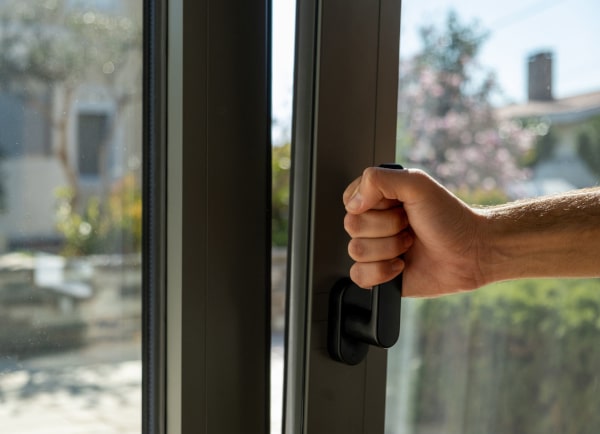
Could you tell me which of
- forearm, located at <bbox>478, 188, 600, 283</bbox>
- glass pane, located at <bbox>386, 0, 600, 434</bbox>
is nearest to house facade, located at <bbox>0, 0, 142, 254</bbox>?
forearm, located at <bbox>478, 188, 600, 283</bbox>

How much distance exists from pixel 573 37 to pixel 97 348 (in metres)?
1.22

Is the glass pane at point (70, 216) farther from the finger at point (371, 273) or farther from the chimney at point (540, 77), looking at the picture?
the chimney at point (540, 77)

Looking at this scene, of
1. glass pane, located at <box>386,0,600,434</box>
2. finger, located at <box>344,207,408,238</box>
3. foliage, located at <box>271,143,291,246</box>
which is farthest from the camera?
glass pane, located at <box>386,0,600,434</box>

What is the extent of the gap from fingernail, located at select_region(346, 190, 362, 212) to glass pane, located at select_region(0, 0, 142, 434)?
0.29 metres

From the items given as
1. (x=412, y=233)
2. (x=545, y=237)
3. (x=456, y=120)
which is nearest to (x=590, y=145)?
(x=456, y=120)

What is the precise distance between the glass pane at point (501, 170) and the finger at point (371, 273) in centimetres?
68

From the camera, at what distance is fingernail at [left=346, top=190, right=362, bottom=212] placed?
905 millimetres

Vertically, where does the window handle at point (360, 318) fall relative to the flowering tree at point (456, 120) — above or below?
below

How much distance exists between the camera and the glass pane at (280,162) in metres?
1.01

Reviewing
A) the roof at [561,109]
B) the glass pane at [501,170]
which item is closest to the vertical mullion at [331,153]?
the glass pane at [501,170]

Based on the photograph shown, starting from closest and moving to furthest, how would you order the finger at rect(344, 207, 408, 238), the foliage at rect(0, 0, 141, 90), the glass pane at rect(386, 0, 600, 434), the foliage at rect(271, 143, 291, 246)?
the foliage at rect(0, 0, 141, 90) < the finger at rect(344, 207, 408, 238) < the foliage at rect(271, 143, 291, 246) < the glass pane at rect(386, 0, 600, 434)

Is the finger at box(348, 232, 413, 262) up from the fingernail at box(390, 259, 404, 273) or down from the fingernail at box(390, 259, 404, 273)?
up

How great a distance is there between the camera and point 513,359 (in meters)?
1.67

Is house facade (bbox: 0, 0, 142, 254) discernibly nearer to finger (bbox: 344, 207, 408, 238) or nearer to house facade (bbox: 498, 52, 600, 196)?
finger (bbox: 344, 207, 408, 238)
